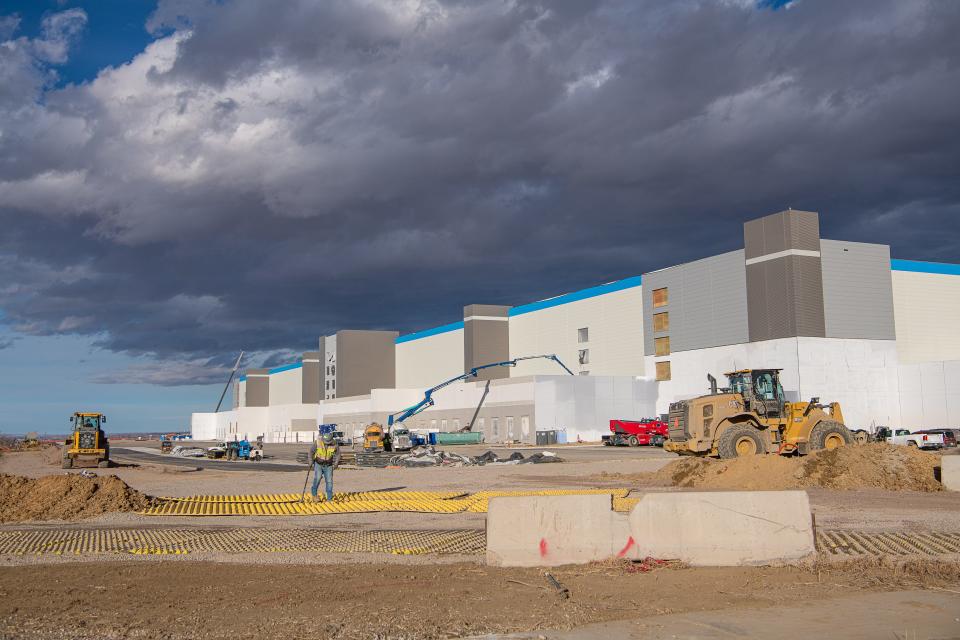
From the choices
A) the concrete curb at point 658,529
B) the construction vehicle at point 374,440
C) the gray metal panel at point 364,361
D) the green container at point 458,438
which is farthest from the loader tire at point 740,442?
the gray metal panel at point 364,361

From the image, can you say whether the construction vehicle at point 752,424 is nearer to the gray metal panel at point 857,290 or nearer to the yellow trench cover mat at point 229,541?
the yellow trench cover mat at point 229,541

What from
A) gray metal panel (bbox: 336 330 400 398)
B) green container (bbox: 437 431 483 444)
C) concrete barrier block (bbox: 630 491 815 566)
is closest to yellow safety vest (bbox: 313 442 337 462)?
concrete barrier block (bbox: 630 491 815 566)

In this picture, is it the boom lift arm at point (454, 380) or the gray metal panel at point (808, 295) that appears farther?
the boom lift arm at point (454, 380)

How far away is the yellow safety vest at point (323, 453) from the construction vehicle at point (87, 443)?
89.4ft

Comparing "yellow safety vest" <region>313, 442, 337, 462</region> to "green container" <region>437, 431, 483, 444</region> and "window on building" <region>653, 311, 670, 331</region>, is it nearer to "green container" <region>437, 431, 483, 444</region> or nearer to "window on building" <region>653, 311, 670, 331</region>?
"window on building" <region>653, 311, 670, 331</region>

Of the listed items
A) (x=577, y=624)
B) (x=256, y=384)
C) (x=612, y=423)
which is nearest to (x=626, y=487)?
(x=577, y=624)

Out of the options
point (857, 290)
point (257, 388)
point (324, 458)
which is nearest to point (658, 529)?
point (324, 458)

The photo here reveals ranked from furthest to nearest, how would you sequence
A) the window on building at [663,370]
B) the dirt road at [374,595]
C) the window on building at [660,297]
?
the window on building at [663,370]
the window on building at [660,297]
the dirt road at [374,595]

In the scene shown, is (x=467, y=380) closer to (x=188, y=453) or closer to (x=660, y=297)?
(x=660, y=297)

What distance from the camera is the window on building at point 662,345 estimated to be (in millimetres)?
71656

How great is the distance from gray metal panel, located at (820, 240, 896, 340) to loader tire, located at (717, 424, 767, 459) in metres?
36.0

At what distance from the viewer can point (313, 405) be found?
120 metres

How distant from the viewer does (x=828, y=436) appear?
2792 centimetres

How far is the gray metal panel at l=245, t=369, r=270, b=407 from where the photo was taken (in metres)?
151
